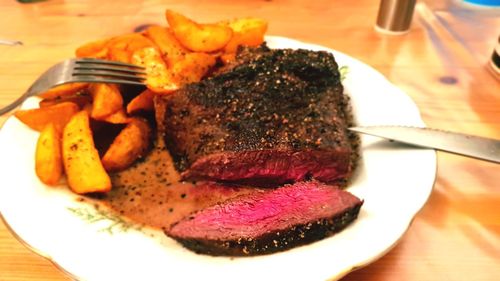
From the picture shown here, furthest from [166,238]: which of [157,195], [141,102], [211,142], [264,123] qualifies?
[141,102]

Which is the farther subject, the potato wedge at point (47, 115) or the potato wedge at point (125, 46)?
the potato wedge at point (125, 46)

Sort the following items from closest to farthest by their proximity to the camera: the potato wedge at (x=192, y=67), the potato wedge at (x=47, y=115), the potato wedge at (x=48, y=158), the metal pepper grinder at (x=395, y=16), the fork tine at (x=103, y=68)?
the potato wedge at (x=48, y=158), the potato wedge at (x=47, y=115), the fork tine at (x=103, y=68), the potato wedge at (x=192, y=67), the metal pepper grinder at (x=395, y=16)

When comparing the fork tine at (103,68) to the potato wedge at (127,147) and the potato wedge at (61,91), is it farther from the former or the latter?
the potato wedge at (127,147)

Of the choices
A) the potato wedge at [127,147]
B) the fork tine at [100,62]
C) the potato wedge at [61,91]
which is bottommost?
the potato wedge at [127,147]

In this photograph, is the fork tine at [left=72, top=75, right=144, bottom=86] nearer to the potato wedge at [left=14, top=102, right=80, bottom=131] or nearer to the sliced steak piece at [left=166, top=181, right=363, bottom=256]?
the potato wedge at [left=14, top=102, right=80, bottom=131]

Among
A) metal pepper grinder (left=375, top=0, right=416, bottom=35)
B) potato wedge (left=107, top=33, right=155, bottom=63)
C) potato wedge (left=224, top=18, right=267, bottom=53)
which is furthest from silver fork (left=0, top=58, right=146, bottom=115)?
metal pepper grinder (left=375, top=0, right=416, bottom=35)

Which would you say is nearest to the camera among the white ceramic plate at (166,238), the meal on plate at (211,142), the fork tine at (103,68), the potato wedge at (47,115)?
the white ceramic plate at (166,238)

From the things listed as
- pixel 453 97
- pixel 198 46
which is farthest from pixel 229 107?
pixel 453 97

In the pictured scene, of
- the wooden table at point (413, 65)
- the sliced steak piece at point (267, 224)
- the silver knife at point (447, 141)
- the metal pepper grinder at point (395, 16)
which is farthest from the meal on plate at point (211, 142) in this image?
the metal pepper grinder at point (395, 16)

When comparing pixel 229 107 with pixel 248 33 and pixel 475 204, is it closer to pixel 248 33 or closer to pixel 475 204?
pixel 248 33
